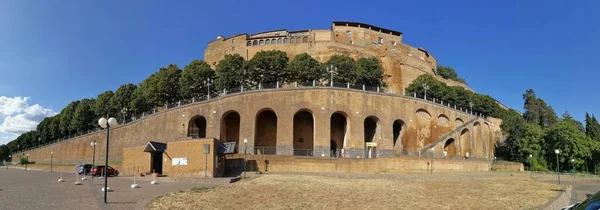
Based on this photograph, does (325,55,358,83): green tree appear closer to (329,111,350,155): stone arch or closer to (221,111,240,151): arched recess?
(329,111,350,155): stone arch

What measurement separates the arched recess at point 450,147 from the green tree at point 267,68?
83.0 feet

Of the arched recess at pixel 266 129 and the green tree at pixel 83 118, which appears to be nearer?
the arched recess at pixel 266 129

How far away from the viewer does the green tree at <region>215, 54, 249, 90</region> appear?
2303 inches

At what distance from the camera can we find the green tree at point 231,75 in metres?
58.5

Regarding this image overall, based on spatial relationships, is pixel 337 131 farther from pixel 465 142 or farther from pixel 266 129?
pixel 465 142

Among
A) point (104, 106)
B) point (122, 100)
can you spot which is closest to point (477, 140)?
point (122, 100)

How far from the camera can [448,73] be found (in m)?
115

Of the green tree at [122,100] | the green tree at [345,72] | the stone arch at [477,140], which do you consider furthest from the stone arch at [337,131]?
the green tree at [122,100]

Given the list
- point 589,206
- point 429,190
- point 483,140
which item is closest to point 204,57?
point 483,140

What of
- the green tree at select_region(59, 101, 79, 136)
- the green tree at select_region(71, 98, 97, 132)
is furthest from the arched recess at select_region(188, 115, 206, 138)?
the green tree at select_region(59, 101, 79, 136)

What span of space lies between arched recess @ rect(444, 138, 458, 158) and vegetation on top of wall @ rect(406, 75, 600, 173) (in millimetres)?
10415

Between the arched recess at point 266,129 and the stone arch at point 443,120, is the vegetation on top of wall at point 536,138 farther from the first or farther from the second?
the arched recess at point 266,129

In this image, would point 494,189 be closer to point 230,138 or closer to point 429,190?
point 429,190

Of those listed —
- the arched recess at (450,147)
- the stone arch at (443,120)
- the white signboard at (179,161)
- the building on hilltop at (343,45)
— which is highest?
the building on hilltop at (343,45)
